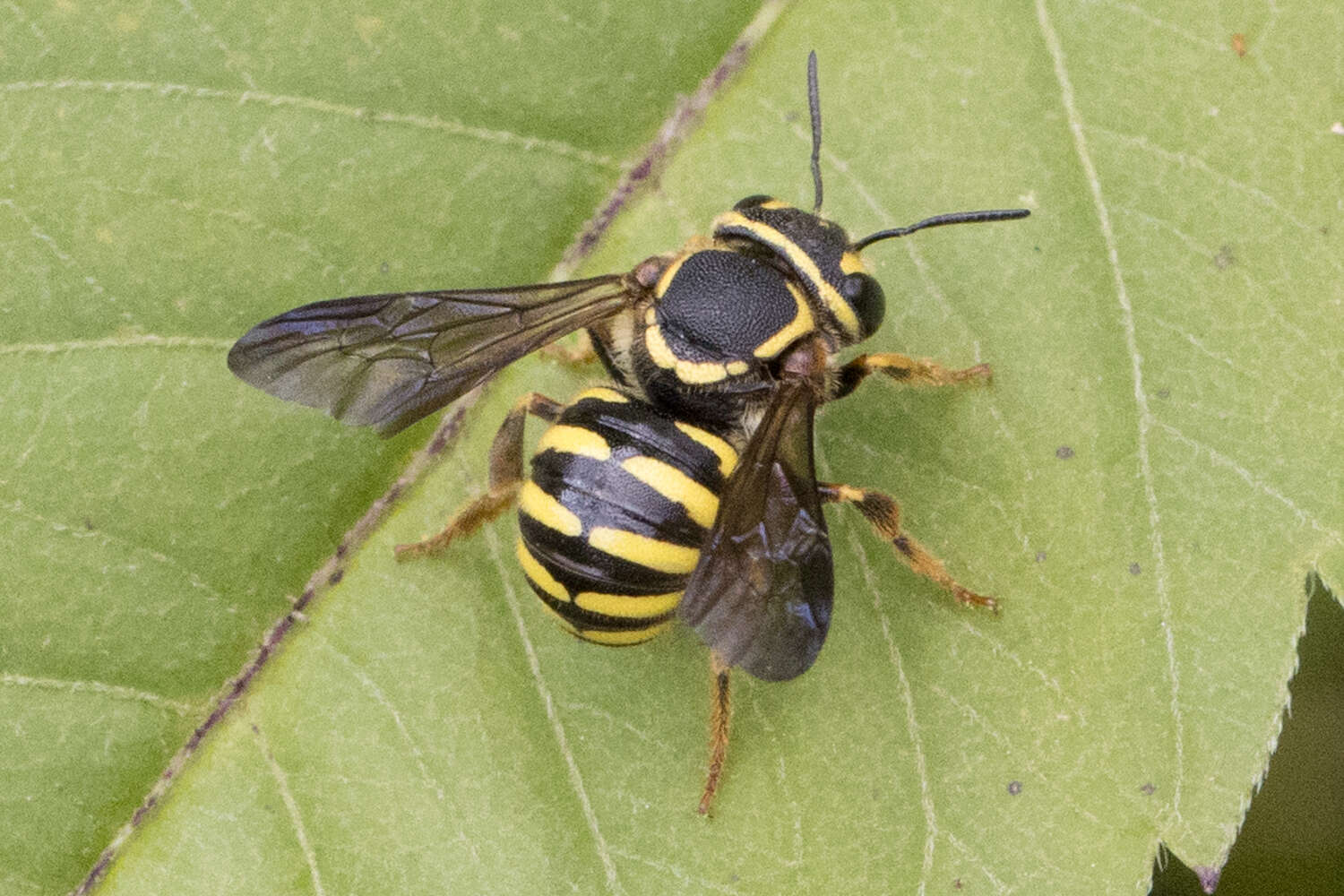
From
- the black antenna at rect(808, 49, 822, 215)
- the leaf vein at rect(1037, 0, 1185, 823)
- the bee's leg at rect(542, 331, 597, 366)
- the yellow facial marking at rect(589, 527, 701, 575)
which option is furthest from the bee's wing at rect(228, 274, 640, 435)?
the leaf vein at rect(1037, 0, 1185, 823)

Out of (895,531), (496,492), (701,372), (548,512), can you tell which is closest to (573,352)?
(496,492)

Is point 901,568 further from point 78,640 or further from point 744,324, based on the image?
point 78,640

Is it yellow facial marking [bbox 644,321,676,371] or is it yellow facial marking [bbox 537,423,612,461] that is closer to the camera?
yellow facial marking [bbox 537,423,612,461]

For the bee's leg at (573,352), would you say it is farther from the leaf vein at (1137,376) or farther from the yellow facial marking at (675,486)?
the leaf vein at (1137,376)

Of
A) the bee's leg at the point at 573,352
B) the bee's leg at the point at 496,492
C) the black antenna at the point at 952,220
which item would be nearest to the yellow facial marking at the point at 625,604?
the bee's leg at the point at 496,492

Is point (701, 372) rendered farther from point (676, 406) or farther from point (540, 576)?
point (540, 576)

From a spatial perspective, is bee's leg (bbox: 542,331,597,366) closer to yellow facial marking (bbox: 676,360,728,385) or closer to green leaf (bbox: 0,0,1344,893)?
green leaf (bbox: 0,0,1344,893)

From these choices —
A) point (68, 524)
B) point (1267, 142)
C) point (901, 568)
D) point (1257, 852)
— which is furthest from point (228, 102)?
point (1257, 852)

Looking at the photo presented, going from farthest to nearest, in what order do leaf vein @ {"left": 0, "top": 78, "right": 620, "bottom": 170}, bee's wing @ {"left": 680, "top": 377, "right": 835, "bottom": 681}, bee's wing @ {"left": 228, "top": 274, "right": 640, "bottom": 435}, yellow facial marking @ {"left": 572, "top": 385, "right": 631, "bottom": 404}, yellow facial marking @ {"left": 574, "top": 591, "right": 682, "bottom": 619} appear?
1. leaf vein @ {"left": 0, "top": 78, "right": 620, "bottom": 170}
2. bee's wing @ {"left": 228, "top": 274, "right": 640, "bottom": 435}
3. yellow facial marking @ {"left": 572, "top": 385, "right": 631, "bottom": 404}
4. yellow facial marking @ {"left": 574, "top": 591, "right": 682, "bottom": 619}
5. bee's wing @ {"left": 680, "top": 377, "right": 835, "bottom": 681}
